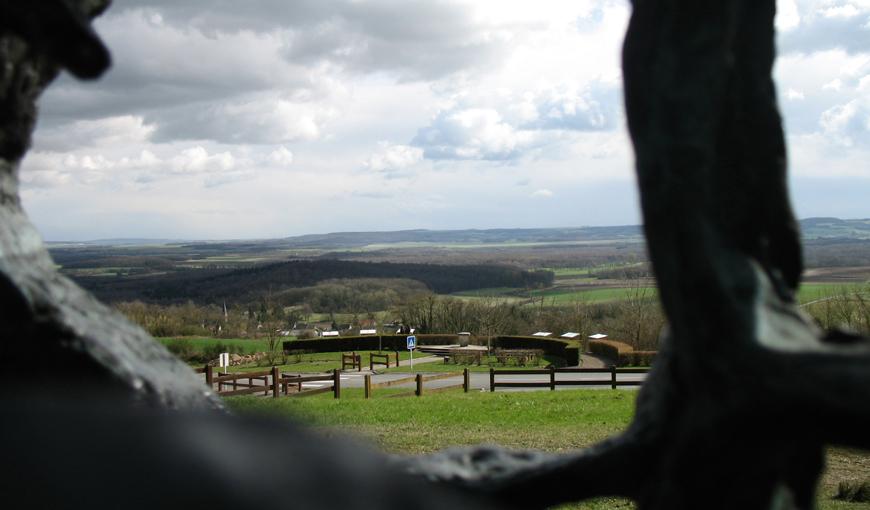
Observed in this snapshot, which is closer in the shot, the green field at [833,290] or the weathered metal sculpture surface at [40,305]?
the weathered metal sculpture surface at [40,305]

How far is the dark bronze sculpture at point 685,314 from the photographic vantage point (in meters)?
1.88

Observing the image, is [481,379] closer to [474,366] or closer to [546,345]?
[474,366]

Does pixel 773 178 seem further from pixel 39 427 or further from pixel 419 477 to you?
pixel 39 427

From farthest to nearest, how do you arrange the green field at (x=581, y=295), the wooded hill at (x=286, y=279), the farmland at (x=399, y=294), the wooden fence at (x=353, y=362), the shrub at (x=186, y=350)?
the wooded hill at (x=286, y=279)
the green field at (x=581, y=295)
the farmland at (x=399, y=294)
the shrub at (x=186, y=350)
the wooden fence at (x=353, y=362)

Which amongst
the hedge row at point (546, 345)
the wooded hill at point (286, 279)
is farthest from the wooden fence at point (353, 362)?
the wooded hill at point (286, 279)

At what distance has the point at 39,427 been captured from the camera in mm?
1396

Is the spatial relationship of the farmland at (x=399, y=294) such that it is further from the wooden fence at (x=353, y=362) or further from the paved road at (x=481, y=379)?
the wooden fence at (x=353, y=362)

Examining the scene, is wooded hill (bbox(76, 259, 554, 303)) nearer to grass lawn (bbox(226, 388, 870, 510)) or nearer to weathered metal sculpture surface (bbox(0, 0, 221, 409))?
grass lawn (bbox(226, 388, 870, 510))

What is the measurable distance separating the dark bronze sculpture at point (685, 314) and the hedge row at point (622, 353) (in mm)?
34075

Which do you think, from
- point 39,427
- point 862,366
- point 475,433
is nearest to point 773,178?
point 862,366

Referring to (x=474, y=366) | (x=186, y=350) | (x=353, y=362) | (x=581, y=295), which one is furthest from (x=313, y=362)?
(x=581, y=295)

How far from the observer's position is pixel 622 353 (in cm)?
3919

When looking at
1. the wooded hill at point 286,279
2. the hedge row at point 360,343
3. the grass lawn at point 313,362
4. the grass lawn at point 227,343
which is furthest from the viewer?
the wooded hill at point 286,279

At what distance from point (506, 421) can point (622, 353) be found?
22252 mm
